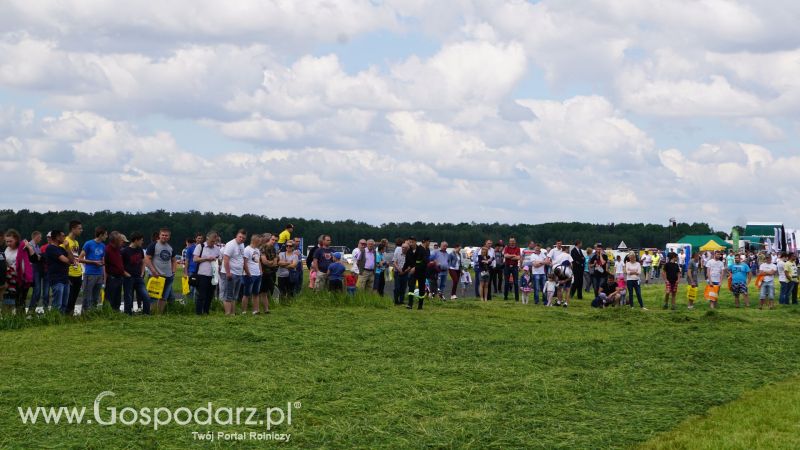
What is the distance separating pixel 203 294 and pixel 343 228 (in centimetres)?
10798

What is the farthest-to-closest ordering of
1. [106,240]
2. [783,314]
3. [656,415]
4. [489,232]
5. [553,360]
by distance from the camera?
1. [489,232]
2. [783,314]
3. [106,240]
4. [553,360]
5. [656,415]

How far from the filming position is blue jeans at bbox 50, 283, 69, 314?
18906 mm

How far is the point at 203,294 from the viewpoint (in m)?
20.2

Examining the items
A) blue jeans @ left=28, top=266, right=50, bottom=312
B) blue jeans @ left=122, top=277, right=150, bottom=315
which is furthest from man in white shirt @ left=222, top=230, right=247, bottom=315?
blue jeans @ left=28, top=266, right=50, bottom=312

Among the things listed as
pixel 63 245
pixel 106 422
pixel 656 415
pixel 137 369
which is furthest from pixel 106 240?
pixel 656 415

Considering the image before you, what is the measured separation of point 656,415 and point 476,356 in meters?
4.60

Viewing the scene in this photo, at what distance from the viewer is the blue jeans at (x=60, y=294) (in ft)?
62.0

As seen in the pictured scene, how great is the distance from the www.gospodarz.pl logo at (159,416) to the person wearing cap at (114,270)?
935 cm

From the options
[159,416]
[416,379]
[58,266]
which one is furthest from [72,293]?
[159,416]

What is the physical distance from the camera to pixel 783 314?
2594 cm

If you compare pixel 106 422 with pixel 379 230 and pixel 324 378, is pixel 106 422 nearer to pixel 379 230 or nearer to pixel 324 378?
pixel 324 378

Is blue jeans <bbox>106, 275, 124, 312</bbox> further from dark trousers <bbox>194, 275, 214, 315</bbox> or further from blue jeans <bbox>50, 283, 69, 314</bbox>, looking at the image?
dark trousers <bbox>194, 275, 214, 315</bbox>

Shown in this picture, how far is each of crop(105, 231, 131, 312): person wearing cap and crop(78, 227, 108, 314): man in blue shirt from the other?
0.52 ft

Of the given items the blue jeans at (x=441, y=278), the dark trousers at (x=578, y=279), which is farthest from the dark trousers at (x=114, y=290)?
the dark trousers at (x=578, y=279)
